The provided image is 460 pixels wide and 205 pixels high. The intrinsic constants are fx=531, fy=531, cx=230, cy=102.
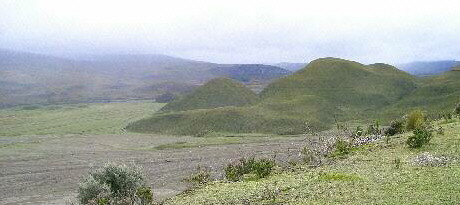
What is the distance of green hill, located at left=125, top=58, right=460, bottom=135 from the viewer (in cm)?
13688

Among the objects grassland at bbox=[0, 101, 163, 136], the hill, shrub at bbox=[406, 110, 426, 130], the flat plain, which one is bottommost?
grassland at bbox=[0, 101, 163, 136]

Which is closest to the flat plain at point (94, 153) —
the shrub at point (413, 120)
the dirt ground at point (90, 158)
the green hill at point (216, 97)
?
the dirt ground at point (90, 158)

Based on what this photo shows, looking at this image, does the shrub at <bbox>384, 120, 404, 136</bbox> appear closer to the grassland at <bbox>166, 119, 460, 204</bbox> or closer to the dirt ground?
the dirt ground

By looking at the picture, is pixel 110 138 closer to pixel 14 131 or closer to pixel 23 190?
pixel 14 131

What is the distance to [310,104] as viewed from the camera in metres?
155

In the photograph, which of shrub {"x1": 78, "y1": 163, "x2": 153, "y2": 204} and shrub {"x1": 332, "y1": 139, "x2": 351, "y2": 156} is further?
shrub {"x1": 332, "y1": 139, "x2": 351, "y2": 156}

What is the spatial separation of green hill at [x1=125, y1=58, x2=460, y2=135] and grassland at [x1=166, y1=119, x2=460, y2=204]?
90.4 metres

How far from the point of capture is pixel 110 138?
128125 mm

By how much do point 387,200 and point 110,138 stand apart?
111m

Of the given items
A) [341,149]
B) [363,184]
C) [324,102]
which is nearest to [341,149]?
[341,149]

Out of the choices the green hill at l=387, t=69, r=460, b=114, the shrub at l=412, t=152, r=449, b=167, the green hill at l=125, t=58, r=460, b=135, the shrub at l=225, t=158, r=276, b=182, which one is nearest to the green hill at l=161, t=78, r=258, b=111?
the green hill at l=125, t=58, r=460, b=135

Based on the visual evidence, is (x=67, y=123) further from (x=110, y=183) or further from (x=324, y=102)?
(x=110, y=183)

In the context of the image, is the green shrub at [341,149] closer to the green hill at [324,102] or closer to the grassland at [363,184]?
the grassland at [363,184]

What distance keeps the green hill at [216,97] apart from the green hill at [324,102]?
203cm
